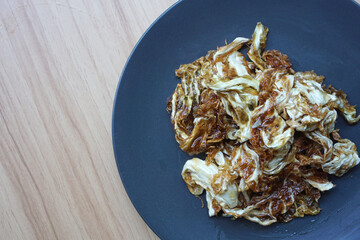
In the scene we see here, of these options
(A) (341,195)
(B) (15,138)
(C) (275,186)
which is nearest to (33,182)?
(B) (15,138)

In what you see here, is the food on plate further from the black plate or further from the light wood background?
the light wood background

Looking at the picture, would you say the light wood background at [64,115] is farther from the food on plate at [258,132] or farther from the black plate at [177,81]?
the food on plate at [258,132]

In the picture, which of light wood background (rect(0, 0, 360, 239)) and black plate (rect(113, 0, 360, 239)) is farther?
light wood background (rect(0, 0, 360, 239))

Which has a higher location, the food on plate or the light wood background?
the food on plate

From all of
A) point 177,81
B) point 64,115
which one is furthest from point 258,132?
point 64,115

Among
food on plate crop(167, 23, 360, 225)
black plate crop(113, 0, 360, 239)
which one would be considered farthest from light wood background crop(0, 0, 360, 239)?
food on plate crop(167, 23, 360, 225)

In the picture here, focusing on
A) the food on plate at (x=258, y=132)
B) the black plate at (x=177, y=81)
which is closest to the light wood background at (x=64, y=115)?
the black plate at (x=177, y=81)

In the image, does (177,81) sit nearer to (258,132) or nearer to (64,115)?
(258,132)

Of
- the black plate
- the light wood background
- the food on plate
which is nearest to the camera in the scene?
the food on plate
